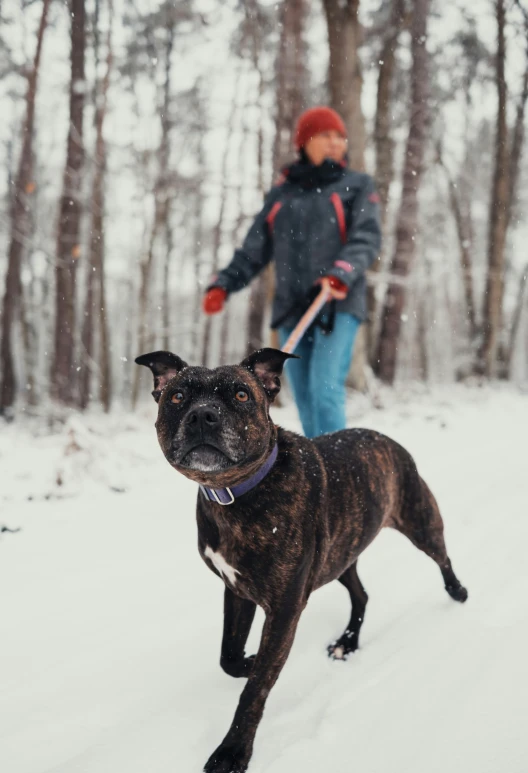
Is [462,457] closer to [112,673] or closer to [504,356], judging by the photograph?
[112,673]

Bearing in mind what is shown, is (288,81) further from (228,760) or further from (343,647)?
(228,760)

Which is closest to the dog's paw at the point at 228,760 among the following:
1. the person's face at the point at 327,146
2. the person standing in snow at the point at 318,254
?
the person standing in snow at the point at 318,254

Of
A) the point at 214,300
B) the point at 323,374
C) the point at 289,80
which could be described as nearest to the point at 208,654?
the point at 323,374

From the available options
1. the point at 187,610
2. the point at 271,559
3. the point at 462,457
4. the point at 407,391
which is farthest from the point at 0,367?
the point at 271,559

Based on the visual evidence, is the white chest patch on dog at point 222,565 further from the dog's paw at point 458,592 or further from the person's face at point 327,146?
the person's face at point 327,146

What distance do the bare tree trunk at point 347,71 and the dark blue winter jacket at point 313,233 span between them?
4.96 metres

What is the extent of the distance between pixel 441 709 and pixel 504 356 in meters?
15.8

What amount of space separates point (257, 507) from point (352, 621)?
40.0 inches

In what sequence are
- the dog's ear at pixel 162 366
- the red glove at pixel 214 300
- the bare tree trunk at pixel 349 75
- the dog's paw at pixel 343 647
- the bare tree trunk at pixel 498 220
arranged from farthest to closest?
the bare tree trunk at pixel 498 220 → the bare tree trunk at pixel 349 75 → the red glove at pixel 214 300 → the dog's paw at pixel 343 647 → the dog's ear at pixel 162 366

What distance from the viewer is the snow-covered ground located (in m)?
1.77

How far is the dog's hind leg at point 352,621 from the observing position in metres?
2.38

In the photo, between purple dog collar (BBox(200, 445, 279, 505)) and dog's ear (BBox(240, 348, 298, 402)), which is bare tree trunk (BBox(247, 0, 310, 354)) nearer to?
dog's ear (BBox(240, 348, 298, 402))

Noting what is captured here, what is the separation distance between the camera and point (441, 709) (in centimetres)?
190

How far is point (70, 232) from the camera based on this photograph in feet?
35.0
